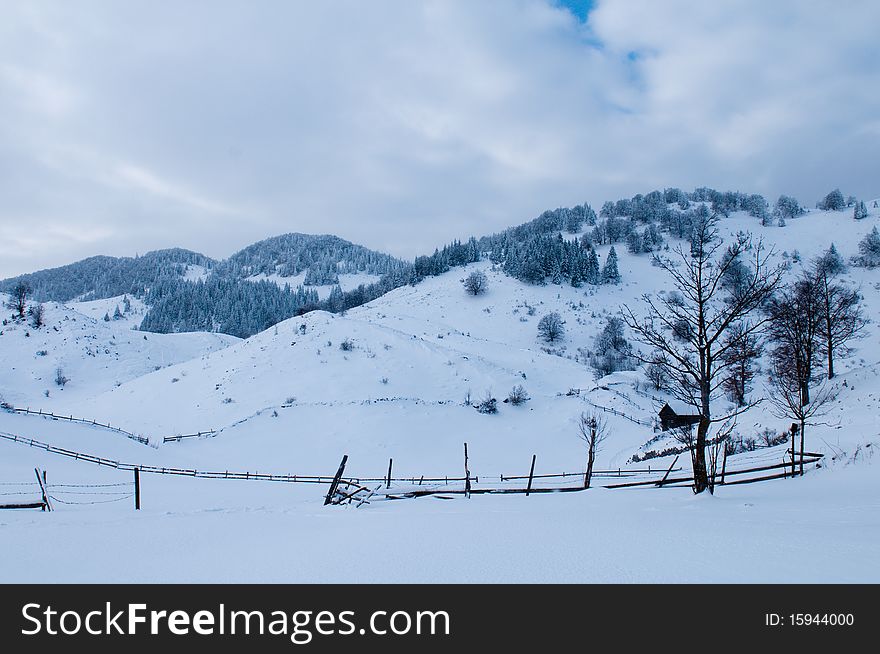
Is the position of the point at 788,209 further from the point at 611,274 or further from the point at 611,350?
the point at 611,350

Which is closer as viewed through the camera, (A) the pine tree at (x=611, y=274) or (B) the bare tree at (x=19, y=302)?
(B) the bare tree at (x=19, y=302)

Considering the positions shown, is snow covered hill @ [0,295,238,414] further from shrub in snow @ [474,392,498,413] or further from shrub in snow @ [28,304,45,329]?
shrub in snow @ [474,392,498,413]

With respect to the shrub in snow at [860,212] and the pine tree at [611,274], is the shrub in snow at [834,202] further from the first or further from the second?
the pine tree at [611,274]

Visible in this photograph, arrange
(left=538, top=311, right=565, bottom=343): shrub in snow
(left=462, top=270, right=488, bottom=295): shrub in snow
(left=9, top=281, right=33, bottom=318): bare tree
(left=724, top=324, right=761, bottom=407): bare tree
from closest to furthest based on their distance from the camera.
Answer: (left=724, top=324, right=761, bottom=407): bare tree
(left=9, top=281, right=33, bottom=318): bare tree
(left=538, top=311, right=565, bottom=343): shrub in snow
(left=462, top=270, right=488, bottom=295): shrub in snow

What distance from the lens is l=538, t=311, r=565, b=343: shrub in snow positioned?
79875mm

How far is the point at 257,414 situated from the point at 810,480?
36486 millimetres

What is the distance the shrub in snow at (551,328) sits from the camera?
79875 mm

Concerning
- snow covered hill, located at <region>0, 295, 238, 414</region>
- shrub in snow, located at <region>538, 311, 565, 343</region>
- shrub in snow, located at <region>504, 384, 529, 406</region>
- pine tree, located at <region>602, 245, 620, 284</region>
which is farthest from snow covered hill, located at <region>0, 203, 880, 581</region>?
pine tree, located at <region>602, 245, 620, 284</region>

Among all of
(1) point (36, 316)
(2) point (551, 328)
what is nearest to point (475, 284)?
(2) point (551, 328)

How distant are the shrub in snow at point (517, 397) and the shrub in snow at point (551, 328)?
35.9m

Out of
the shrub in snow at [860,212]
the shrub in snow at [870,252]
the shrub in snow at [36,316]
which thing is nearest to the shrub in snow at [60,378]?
the shrub in snow at [36,316]

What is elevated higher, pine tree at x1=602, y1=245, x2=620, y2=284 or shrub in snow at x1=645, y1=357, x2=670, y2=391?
pine tree at x1=602, y1=245, x2=620, y2=284

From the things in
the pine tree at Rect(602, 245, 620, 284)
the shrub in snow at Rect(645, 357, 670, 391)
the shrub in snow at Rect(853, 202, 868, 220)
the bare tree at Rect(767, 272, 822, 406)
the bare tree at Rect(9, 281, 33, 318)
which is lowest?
the shrub in snow at Rect(645, 357, 670, 391)

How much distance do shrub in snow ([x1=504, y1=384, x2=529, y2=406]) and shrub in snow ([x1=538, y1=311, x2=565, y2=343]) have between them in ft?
118
